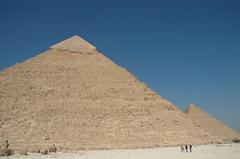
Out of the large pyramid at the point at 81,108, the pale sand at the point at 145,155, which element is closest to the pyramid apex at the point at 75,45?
the large pyramid at the point at 81,108

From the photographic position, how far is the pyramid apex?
135 feet

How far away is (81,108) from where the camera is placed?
33.8 metres

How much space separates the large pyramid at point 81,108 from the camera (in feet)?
100

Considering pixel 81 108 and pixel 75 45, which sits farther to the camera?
pixel 75 45

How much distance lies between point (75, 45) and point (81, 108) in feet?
32.6

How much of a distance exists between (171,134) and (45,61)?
41.4ft

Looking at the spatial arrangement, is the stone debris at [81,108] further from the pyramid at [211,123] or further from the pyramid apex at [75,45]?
the pyramid at [211,123]

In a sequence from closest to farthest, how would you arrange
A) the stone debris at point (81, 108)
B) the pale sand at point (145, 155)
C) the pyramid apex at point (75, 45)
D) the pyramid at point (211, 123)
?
the pale sand at point (145, 155) < the stone debris at point (81, 108) < the pyramid apex at point (75, 45) < the pyramid at point (211, 123)

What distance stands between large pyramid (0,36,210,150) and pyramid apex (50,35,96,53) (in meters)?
0.19

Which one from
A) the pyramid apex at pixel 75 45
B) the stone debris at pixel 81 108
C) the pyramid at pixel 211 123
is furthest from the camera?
the pyramid at pixel 211 123

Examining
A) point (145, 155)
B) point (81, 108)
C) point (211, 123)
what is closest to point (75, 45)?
point (81, 108)

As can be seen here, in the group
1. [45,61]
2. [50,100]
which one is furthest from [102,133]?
[45,61]

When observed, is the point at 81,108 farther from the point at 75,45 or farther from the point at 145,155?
the point at 145,155

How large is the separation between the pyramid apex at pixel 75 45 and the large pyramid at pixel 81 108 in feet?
0.63
